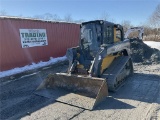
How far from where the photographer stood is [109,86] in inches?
238

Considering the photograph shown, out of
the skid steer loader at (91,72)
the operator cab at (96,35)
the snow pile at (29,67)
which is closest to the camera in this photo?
the skid steer loader at (91,72)

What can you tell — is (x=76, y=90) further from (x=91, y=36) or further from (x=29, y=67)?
(x=29, y=67)

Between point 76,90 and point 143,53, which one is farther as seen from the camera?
point 143,53

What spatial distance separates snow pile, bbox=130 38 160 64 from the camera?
1137 cm

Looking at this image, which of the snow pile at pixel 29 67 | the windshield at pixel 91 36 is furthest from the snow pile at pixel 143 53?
the windshield at pixel 91 36

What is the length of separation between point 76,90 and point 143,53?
7.78m

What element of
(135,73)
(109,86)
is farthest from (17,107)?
(135,73)

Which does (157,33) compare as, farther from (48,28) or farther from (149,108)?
(149,108)

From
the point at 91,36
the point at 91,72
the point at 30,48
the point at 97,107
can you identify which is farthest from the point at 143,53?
the point at 97,107

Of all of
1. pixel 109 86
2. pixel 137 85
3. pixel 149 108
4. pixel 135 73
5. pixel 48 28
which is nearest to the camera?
pixel 149 108

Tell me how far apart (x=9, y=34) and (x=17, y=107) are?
5.81 metres

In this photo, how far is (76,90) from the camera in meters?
6.08

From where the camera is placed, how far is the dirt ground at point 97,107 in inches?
183

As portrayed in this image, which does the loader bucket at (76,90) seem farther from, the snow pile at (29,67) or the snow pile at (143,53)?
Answer: the snow pile at (143,53)
